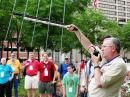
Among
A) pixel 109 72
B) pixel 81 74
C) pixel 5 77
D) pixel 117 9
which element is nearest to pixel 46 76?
pixel 81 74

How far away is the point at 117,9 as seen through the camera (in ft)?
435

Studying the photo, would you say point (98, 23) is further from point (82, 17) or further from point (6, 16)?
point (6, 16)

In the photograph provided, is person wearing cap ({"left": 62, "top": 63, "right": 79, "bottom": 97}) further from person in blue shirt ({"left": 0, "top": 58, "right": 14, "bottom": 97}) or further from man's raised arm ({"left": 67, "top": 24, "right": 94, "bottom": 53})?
man's raised arm ({"left": 67, "top": 24, "right": 94, "bottom": 53})

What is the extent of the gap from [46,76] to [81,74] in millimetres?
1141

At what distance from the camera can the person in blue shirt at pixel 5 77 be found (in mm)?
14828

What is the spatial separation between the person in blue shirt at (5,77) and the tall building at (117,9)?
108 meters

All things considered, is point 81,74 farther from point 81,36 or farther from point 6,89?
point 81,36

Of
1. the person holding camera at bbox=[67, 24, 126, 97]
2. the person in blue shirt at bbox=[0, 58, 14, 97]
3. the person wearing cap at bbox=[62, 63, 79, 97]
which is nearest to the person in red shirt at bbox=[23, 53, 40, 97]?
the person in blue shirt at bbox=[0, 58, 14, 97]

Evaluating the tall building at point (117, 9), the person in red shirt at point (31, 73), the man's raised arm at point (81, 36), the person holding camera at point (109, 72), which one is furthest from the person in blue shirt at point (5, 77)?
the tall building at point (117, 9)

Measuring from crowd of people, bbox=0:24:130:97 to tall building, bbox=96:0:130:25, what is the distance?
4259 inches

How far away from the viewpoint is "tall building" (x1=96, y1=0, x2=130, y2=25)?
12506 cm

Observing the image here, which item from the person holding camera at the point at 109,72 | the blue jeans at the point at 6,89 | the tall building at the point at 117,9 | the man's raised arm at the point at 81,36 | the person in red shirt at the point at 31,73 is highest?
the tall building at the point at 117,9

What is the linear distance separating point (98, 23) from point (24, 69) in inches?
1649

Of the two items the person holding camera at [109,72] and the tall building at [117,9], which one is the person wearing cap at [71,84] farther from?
the tall building at [117,9]
